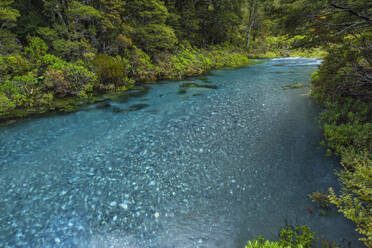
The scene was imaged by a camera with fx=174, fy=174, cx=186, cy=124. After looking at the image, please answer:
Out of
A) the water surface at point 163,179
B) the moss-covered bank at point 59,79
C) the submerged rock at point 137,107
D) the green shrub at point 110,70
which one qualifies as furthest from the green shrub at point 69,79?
the submerged rock at point 137,107

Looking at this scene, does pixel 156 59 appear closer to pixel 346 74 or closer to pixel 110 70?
pixel 110 70

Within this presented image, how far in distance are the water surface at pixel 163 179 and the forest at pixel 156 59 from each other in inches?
24.6

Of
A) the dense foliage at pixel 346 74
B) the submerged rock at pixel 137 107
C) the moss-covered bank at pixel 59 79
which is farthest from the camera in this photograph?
the submerged rock at pixel 137 107

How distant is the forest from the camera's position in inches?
151

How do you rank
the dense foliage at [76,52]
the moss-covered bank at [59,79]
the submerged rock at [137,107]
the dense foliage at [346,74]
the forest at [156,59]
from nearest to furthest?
the dense foliage at [346,74]
the forest at [156,59]
the moss-covered bank at [59,79]
the dense foliage at [76,52]
the submerged rock at [137,107]

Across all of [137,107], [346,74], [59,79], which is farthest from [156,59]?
[346,74]

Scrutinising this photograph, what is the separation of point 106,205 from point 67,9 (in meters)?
11.7

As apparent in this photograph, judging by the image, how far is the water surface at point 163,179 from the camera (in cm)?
337

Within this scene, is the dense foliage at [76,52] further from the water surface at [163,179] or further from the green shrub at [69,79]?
the water surface at [163,179]

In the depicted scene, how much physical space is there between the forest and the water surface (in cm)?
62

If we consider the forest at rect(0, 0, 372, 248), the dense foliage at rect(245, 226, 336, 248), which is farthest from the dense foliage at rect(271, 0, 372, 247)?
the dense foliage at rect(245, 226, 336, 248)

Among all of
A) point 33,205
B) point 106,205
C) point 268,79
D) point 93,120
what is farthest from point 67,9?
point 268,79

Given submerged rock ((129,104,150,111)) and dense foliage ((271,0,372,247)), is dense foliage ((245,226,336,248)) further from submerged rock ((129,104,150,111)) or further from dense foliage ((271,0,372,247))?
submerged rock ((129,104,150,111))

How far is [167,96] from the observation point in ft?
38.0
